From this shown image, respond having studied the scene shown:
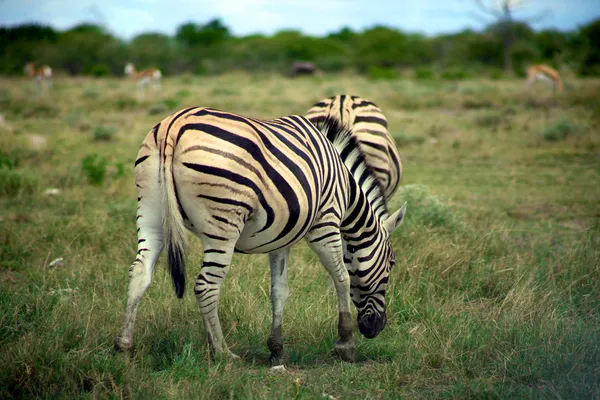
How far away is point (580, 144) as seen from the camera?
11.7 meters

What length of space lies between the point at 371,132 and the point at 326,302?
1836mm

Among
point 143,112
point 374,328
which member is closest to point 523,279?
point 374,328

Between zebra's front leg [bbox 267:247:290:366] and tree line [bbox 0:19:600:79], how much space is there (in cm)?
2637

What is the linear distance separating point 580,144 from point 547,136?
757 mm

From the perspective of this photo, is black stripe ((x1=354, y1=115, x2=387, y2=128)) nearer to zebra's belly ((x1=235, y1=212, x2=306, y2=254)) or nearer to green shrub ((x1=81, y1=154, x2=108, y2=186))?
zebra's belly ((x1=235, y1=212, x2=306, y2=254))

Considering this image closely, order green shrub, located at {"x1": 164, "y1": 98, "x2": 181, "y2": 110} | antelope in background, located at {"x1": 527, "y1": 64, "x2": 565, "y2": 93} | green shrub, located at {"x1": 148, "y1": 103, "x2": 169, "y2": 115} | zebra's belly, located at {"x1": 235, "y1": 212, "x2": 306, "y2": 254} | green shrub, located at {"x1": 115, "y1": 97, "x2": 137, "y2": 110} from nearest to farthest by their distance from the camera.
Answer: zebra's belly, located at {"x1": 235, "y1": 212, "x2": 306, "y2": 254} → green shrub, located at {"x1": 148, "y1": 103, "x2": 169, "y2": 115} → green shrub, located at {"x1": 164, "y1": 98, "x2": 181, "y2": 110} → green shrub, located at {"x1": 115, "y1": 97, "x2": 137, "y2": 110} → antelope in background, located at {"x1": 527, "y1": 64, "x2": 565, "y2": 93}

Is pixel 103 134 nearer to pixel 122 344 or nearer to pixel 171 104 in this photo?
pixel 171 104

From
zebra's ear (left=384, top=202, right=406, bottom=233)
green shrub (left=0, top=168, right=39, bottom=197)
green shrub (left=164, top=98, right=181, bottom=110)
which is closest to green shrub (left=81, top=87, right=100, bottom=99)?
green shrub (left=164, top=98, right=181, bottom=110)

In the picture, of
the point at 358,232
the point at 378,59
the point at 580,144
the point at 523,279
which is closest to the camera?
the point at 358,232

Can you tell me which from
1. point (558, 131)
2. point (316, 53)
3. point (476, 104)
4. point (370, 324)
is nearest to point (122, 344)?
point (370, 324)

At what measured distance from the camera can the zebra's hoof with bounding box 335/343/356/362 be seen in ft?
13.2

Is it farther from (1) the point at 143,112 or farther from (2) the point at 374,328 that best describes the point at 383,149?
(1) the point at 143,112

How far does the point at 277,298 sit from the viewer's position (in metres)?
4.02

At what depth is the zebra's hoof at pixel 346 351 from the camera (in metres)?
4.04
